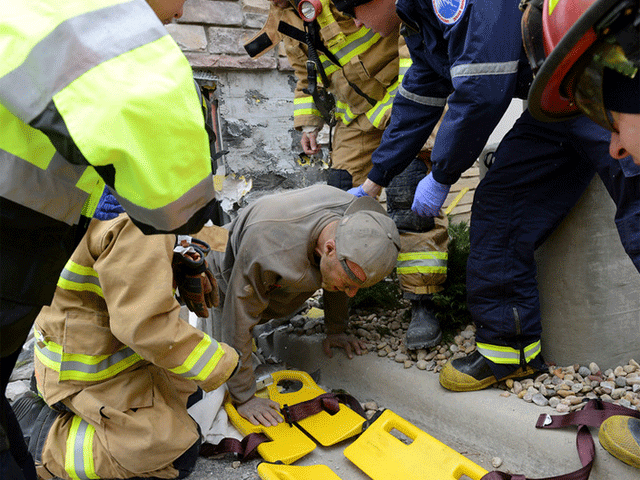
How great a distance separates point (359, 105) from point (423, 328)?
1.50 meters

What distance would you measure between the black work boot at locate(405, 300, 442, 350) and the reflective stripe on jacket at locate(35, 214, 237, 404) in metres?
1.14

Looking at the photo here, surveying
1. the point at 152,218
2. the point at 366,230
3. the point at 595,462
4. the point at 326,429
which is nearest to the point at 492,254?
the point at 366,230

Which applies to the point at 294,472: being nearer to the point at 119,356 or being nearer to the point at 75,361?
the point at 119,356

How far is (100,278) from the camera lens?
1604 mm

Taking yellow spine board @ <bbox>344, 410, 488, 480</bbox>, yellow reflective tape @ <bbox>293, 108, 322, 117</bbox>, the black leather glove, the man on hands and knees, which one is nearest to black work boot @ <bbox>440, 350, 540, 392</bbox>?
yellow spine board @ <bbox>344, 410, 488, 480</bbox>

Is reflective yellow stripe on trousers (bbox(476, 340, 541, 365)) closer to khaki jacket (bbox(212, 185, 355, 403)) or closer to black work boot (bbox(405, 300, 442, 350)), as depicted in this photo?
black work boot (bbox(405, 300, 442, 350))

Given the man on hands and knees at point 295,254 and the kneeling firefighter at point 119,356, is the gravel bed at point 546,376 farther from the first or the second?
the kneeling firefighter at point 119,356

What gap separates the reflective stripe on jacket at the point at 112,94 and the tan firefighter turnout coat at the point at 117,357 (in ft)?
2.62

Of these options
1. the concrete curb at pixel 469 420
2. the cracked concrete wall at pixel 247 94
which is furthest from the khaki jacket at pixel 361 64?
the concrete curb at pixel 469 420

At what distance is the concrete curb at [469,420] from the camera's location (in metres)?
1.88

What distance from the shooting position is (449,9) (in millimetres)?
1812

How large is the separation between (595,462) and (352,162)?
2263 mm

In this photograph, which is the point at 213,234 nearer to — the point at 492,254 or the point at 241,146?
the point at 492,254

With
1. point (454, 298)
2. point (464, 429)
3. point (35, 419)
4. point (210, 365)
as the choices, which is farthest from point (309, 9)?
point (35, 419)
